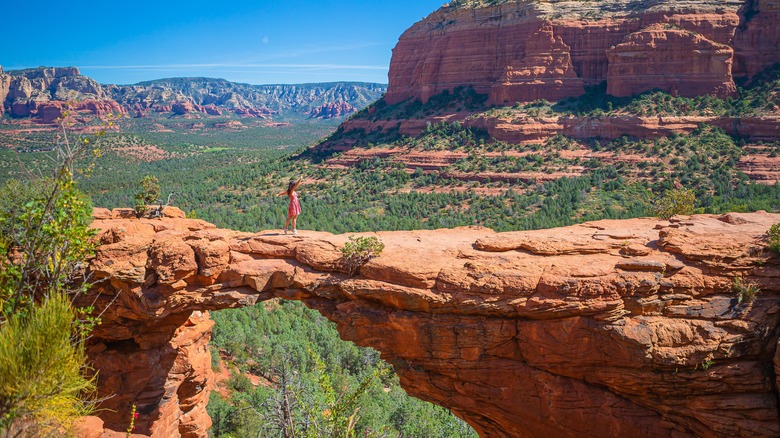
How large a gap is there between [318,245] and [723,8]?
69245 mm

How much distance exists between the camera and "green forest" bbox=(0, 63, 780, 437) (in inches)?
945

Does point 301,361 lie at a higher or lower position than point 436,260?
lower

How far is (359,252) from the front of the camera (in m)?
11.9

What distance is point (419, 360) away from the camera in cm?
1148

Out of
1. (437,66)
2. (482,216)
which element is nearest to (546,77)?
(437,66)

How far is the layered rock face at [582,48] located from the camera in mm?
57656

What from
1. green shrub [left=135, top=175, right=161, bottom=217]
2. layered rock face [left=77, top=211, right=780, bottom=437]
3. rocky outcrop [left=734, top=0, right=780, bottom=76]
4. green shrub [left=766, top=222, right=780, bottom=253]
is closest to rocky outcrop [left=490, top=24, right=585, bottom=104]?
rocky outcrop [left=734, top=0, right=780, bottom=76]

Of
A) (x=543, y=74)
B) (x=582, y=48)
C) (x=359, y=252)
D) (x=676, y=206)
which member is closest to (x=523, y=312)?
(x=359, y=252)

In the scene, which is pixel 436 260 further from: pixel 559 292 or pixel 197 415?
pixel 197 415

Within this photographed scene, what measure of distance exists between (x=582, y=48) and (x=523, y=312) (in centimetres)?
6788

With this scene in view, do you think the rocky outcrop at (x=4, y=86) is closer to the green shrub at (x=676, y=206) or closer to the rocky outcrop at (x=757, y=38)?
the rocky outcrop at (x=757, y=38)

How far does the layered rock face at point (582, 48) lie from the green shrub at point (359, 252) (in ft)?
202

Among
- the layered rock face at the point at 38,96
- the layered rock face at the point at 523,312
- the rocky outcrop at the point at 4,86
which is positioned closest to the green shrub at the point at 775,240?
the layered rock face at the point at 523,312

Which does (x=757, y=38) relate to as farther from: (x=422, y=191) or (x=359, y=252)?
(x=359, y=252)
